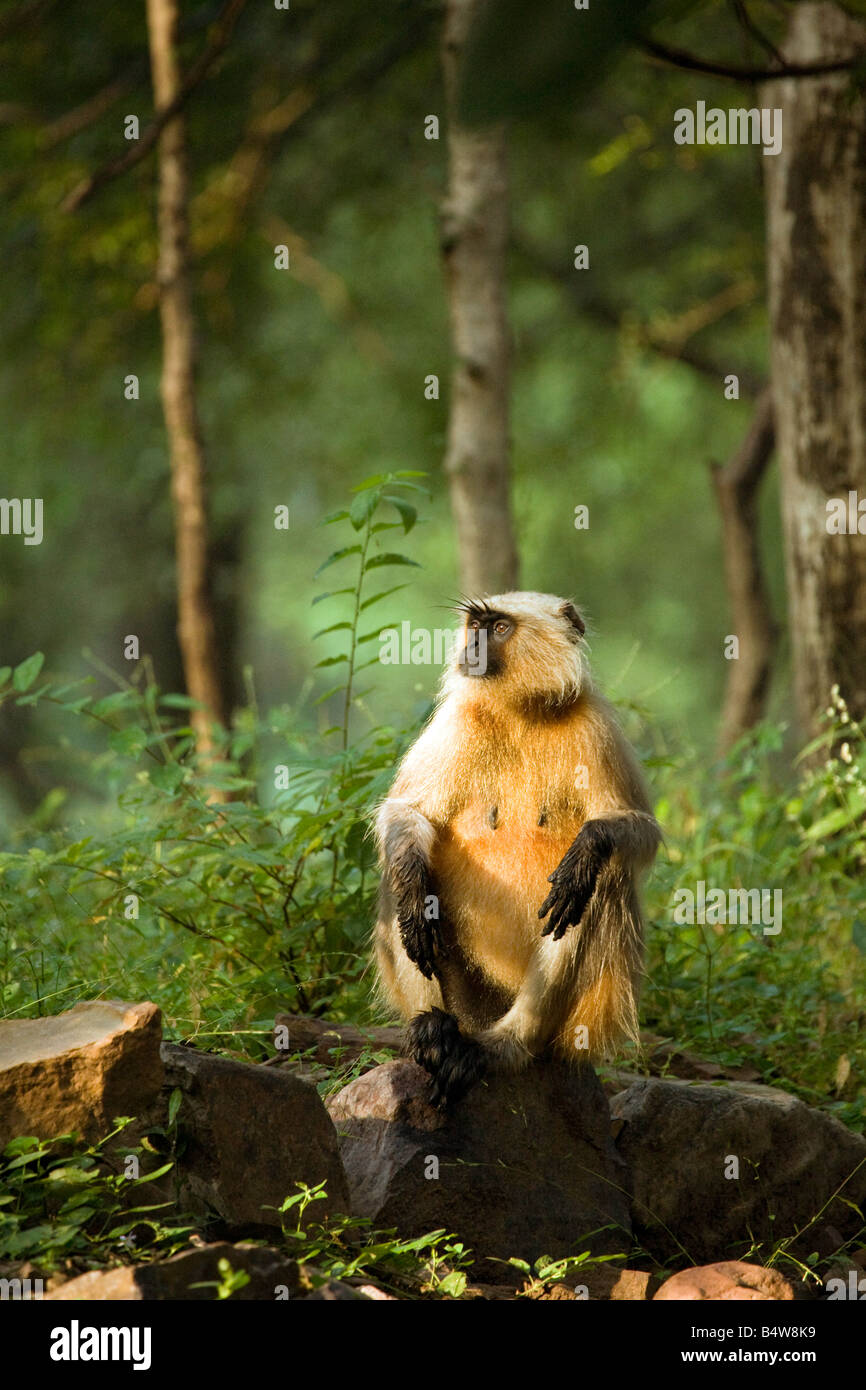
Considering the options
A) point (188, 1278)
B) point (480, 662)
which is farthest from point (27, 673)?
point (188, 1278)

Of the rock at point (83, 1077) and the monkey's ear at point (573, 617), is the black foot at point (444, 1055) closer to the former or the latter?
the rock at point (83, 1077)

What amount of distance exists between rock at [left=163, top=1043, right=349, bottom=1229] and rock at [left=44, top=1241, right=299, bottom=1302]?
47cm

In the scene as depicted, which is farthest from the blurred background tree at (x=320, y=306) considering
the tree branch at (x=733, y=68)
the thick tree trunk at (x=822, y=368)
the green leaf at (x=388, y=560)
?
the tree branch at (x=733, y=68)

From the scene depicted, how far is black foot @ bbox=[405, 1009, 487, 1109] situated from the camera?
3.79 m

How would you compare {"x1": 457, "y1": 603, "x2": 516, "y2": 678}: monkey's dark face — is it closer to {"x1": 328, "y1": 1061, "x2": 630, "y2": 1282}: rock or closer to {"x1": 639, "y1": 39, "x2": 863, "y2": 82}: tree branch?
{"x1": 328, "y1": 1061, "x2": 630, "y2": 1282}: rock

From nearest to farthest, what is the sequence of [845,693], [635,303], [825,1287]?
[825,1287]
[845,693]
[635,303]

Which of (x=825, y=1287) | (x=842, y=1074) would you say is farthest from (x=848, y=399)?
(x=825, y=1287)

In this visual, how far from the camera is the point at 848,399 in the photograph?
7.14 metres

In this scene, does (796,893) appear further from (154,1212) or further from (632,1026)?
(154,1212)

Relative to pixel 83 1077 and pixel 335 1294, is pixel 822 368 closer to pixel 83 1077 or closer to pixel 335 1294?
pixel 83 1077

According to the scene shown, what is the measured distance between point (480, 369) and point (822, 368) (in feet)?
6.32

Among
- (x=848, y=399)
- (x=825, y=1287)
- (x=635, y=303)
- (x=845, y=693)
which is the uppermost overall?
(x=635, y=303)

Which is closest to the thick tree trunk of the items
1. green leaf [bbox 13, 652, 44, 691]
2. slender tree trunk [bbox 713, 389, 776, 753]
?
slender tree trunk [bbox 713, 389, 776, 753]
